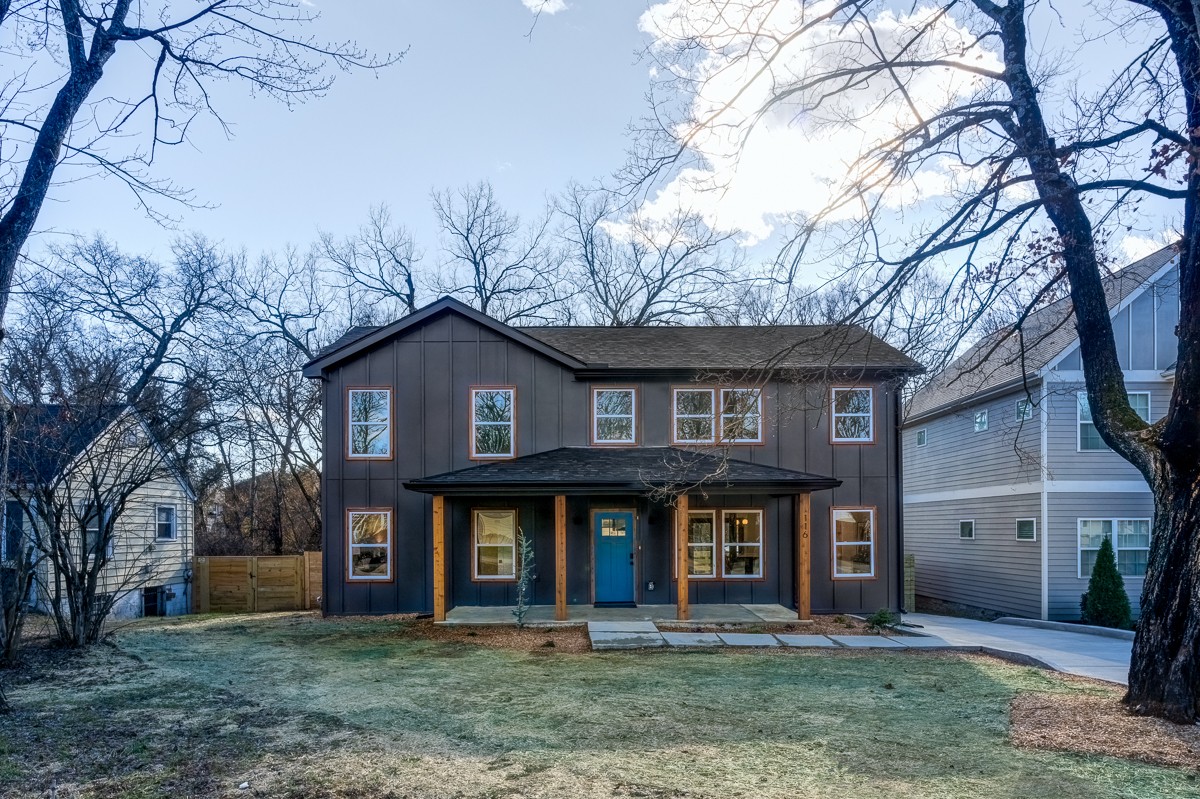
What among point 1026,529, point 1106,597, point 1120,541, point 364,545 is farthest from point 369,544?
point 1120,541

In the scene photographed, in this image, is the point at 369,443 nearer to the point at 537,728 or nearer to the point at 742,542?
the point at 742,542

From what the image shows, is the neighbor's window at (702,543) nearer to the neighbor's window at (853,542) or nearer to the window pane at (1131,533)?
the neighbor's window at (853,542)

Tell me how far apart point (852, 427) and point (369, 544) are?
9890mm

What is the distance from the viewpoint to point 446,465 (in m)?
16.0

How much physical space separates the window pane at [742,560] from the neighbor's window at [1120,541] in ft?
21.1

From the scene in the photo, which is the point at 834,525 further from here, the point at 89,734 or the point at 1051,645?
the point at 89,734

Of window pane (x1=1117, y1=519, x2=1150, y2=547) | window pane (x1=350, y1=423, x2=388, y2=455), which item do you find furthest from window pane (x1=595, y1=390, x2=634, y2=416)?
window pane (x1=1117, y1=519, x2=1150, y2=547)

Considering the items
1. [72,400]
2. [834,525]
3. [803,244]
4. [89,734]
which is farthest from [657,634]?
[72,400]

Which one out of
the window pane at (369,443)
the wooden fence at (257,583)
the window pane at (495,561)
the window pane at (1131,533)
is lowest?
the wooden fence at (257,583)

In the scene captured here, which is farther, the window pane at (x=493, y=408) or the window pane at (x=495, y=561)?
the window pane at (x=493, y=408)

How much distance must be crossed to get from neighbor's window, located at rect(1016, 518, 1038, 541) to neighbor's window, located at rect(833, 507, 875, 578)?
11.3ft

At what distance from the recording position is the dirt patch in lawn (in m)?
6.11

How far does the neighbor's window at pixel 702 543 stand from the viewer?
16.1 m

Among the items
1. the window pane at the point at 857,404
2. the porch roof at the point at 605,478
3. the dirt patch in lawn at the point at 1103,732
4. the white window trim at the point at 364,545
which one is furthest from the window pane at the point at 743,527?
the dirt patch in lawn at the point at 1103,732
